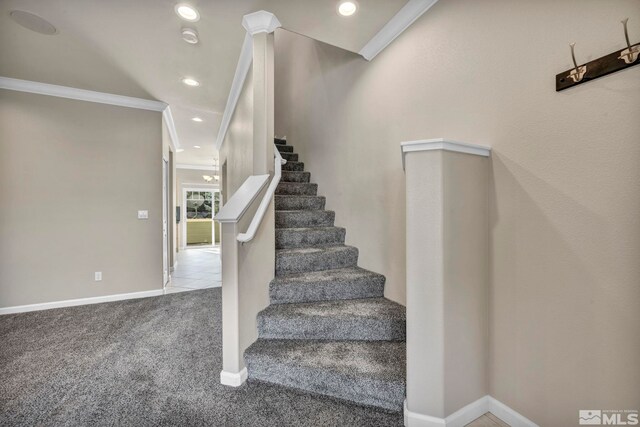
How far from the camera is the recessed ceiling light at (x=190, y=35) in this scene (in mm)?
2371

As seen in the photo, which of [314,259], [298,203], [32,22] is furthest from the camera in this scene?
[298,203]

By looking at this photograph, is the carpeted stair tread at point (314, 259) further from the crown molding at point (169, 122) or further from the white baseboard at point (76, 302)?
the crown molding at point (169, 122)

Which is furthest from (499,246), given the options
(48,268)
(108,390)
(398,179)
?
(48,268)

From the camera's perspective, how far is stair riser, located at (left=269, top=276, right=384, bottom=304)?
223 centimetres

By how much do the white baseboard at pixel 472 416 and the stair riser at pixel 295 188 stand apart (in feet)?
8.63

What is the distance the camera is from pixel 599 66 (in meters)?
1.11

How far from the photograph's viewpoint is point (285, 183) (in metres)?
3.61

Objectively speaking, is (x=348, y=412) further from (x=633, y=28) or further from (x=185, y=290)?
(x=185, y=290)

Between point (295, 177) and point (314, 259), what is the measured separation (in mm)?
1586

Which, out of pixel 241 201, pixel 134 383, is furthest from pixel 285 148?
pixel 134 383

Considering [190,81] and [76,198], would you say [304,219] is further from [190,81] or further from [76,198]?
[76,198]

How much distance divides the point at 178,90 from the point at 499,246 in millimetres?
3993

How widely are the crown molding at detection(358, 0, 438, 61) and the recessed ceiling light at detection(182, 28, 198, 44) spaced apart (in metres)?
1.55

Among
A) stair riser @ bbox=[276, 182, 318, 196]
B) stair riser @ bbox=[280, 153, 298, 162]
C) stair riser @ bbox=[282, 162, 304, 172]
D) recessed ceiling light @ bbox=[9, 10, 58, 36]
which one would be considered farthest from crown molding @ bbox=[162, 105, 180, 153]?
stair riser @ bbox=[276, 182, 318, 196]
